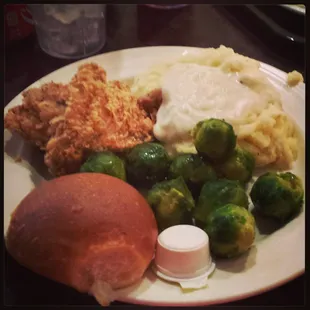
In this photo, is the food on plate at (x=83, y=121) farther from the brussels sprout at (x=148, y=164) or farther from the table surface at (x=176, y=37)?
the table surface at (x=176, y=37)

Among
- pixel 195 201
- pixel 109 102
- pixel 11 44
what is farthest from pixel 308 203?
pixel 11 44

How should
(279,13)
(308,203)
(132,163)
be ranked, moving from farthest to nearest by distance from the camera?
(279,13) < (132,163) < (308,203)

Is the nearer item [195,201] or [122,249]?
[122,249]

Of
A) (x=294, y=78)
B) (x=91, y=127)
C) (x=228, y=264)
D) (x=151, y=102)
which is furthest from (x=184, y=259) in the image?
(x=294, y=78)

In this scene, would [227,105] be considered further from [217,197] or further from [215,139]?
[217,197]

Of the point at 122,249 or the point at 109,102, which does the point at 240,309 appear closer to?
the point at 122,249

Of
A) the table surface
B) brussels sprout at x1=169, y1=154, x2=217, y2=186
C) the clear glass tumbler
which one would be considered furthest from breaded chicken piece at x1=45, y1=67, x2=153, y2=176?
the clear glass tumbler

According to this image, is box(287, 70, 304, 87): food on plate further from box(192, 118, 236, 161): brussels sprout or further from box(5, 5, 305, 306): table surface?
box(192, 118, 236, 161): brussels sprout
